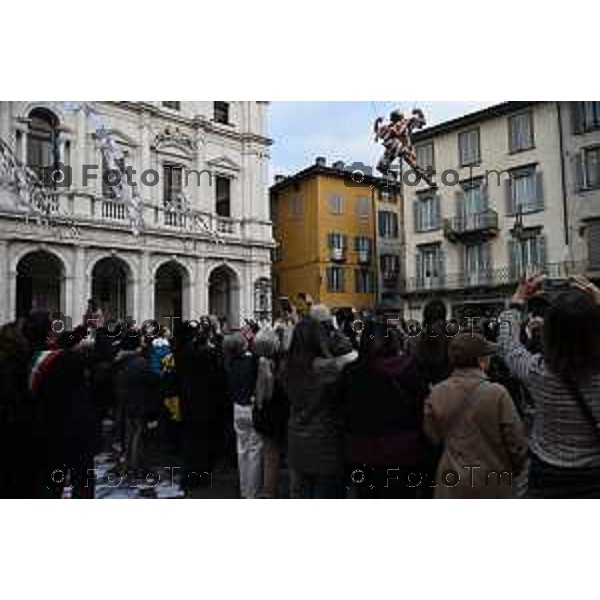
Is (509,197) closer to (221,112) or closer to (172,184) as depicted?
(221,112)

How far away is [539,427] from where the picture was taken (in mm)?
2646

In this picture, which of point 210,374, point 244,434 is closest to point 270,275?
point 210,374

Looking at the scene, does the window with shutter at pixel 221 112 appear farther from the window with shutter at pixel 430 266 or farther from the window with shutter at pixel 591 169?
the window with shutter at pixel 591 169

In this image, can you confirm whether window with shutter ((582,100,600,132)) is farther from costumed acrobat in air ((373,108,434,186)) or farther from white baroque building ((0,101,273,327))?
white baroque building ((0,101,273,327))

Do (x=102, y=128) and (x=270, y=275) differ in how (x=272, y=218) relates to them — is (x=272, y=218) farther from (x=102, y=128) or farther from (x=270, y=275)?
(x=102, y=128)

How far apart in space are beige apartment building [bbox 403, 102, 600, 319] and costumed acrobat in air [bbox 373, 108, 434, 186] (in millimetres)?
67

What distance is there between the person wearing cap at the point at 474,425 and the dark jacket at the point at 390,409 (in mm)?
408

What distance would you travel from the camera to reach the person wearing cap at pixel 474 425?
9.34 feet

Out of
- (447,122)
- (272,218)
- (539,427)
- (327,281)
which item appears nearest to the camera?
(539,427)

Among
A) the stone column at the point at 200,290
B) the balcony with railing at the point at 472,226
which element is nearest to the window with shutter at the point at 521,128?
the balcony with railing at the point at 472,226

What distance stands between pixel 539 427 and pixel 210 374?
2617mm

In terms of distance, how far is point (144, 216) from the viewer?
16.3 ft

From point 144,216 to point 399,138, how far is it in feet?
6.53

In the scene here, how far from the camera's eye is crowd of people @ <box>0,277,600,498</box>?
2.61 m
